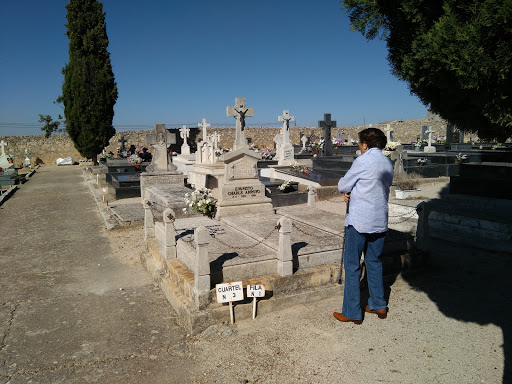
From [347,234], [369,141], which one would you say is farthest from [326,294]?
Answer: [369,141]

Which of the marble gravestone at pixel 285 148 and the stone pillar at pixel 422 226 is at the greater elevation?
the marble gravestone at pixel 285 148

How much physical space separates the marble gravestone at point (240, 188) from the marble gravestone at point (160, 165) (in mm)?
5090

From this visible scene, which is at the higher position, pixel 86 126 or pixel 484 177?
pixel 86 126

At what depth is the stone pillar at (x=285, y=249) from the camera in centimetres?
439

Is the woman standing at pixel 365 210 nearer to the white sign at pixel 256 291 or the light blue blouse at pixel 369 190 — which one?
the light blue blouse at pixel 369 190

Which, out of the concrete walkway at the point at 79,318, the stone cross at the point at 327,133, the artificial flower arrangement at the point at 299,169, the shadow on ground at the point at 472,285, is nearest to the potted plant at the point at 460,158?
the artificial flower arrangement at the point at 299,169

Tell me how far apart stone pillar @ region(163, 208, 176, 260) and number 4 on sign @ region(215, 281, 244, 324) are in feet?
4.76

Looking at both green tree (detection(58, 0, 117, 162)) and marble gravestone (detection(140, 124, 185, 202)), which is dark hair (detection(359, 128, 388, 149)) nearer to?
marble gravestone (detection(140, 124, 185, 202))

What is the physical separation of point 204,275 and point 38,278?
10.6 feet

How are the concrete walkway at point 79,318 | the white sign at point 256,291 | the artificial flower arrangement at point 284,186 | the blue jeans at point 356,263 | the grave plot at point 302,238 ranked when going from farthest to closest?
the artificial flower arrangement at point 284,186
the grave plot at point 302,238
the white sign at point 256,291
the blue jeans at point 356,263
the concrete walkway at point 79,318

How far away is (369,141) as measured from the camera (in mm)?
3760

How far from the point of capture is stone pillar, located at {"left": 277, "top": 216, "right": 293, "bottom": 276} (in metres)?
4.39

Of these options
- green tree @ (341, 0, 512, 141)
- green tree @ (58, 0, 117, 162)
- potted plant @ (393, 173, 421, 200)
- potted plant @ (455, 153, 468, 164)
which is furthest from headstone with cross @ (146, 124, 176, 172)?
green tree @ (58, 0, 117, 162)

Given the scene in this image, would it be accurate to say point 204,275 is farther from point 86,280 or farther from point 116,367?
point 86,280
